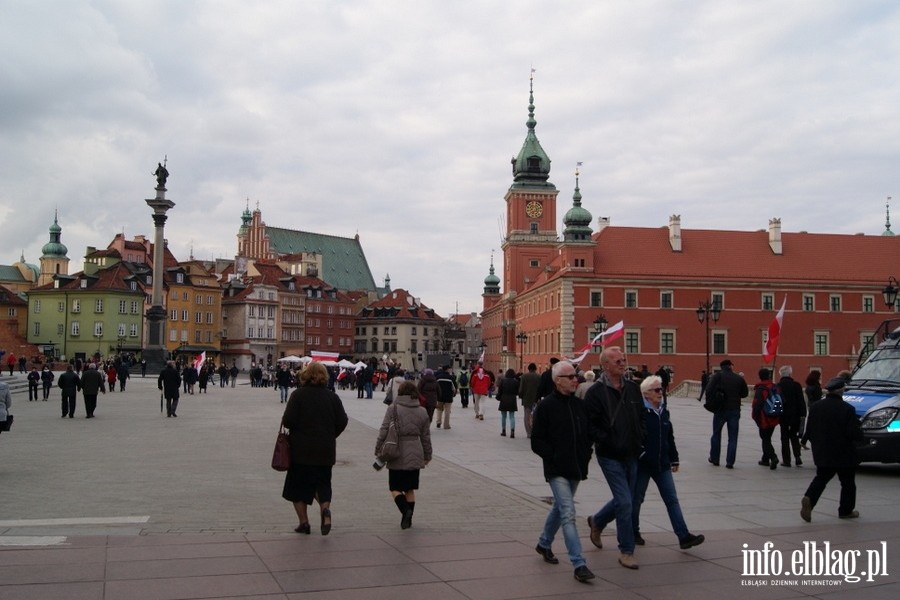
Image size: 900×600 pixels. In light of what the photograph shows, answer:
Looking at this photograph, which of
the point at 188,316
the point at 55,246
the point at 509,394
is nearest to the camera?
the point at 509,394

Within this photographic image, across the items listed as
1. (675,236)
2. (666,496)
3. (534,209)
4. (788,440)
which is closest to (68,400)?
(788,440)

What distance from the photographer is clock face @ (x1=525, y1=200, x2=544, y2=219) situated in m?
104

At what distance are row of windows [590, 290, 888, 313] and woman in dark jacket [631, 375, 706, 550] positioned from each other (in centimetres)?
6644

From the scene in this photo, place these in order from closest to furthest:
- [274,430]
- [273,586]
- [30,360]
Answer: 1. [273,586]
2. [274,430]
3. [30,360]

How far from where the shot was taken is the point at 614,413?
800 centimetres

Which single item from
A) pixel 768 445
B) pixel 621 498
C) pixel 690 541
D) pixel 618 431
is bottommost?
pixel 690 541

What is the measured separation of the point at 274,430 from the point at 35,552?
14.8 m

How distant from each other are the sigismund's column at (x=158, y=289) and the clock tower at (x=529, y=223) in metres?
49.0

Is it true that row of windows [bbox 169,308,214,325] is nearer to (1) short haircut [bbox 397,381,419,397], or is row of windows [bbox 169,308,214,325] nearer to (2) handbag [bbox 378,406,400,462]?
(1) short haircut [bbox 397,381,419,397]

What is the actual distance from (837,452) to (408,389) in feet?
16.5

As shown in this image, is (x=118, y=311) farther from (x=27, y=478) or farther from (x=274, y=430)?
(x=27, y=478)

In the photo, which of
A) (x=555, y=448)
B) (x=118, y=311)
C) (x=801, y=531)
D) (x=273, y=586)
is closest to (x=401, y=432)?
(x=555, y=448)

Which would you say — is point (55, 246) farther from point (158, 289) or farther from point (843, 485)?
point (843, 485)

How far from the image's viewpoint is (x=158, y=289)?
59281 millimetres
